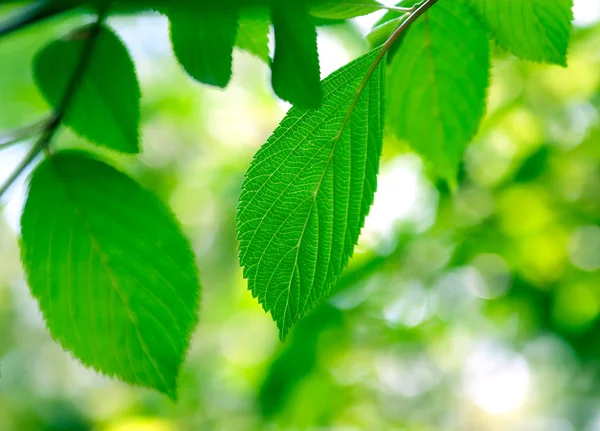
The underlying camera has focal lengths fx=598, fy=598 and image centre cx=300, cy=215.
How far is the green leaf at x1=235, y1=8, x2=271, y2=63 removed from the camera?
0.38 m

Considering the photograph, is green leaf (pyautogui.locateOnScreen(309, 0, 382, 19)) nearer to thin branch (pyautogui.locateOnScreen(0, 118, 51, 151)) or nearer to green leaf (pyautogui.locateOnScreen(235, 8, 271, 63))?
green leaf (pyautogui.locateOnScreen(235, 8, 271, 63))

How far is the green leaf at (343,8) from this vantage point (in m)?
0.33

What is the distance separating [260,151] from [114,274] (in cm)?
13

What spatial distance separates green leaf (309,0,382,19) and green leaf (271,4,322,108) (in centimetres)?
4

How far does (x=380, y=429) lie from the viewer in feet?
5.82

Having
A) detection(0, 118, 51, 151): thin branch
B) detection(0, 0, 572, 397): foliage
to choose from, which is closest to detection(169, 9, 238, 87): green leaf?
detection(0, 0, 572, 397): foliage

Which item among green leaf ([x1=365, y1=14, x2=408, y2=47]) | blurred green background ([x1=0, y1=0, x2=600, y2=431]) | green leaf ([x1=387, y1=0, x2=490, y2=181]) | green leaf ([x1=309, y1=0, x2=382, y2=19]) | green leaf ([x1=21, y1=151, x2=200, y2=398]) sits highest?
green leaf ([x1=309, y1=0, x2=382, y2=19])

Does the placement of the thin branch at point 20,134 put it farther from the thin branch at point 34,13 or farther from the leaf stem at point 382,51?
the leaf stem at point 382,51

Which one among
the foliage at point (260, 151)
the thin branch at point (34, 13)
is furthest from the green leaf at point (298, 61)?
the thin branch at point (34, 13)

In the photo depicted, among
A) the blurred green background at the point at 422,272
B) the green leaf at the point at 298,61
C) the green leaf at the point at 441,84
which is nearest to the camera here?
the green leaf at the point at 298,61

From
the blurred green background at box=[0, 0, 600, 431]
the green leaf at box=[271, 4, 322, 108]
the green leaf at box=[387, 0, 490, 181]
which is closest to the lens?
the green leaf at box=[271, 4, 322, 108]

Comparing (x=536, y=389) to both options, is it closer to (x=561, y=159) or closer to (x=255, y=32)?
(x=561, y=159)

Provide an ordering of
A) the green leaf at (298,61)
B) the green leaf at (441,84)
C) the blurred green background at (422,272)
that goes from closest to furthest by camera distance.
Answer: the green leaf at (298,61), the green leaf at (441,84), the blurred green background at (422,272)

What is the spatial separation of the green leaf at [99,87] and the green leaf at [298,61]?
15cm
